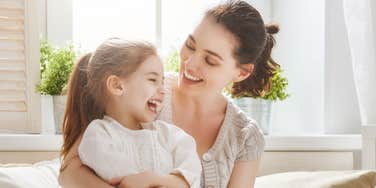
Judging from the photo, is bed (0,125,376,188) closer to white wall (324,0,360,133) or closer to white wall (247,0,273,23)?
white wall (324,0,360,133)

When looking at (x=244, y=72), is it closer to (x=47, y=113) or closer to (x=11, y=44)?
(x=11, y=44)

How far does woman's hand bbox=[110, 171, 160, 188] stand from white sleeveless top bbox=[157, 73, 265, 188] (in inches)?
16.2

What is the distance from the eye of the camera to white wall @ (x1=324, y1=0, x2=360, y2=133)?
9.14 feet

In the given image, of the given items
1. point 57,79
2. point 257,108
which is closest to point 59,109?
point 57,79

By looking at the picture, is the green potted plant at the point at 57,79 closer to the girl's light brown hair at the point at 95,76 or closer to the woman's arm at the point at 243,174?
the woman's arm at the point at 243,174

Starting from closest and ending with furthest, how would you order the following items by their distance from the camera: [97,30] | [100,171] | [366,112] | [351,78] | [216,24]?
[100,171], [216,24], [366,112], [351,78], [97,30]

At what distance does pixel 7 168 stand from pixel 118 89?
A: 605 mm

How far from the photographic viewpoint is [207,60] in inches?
64.6

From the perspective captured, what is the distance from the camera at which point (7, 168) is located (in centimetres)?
190

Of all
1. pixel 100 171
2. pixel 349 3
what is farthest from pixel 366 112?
pixel 100 171

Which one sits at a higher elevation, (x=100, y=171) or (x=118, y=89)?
(x=118, y=89)

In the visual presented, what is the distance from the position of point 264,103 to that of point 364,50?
42 centimetres

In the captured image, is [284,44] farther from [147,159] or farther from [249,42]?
[147,159]

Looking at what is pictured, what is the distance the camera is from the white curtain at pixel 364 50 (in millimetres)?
2541
